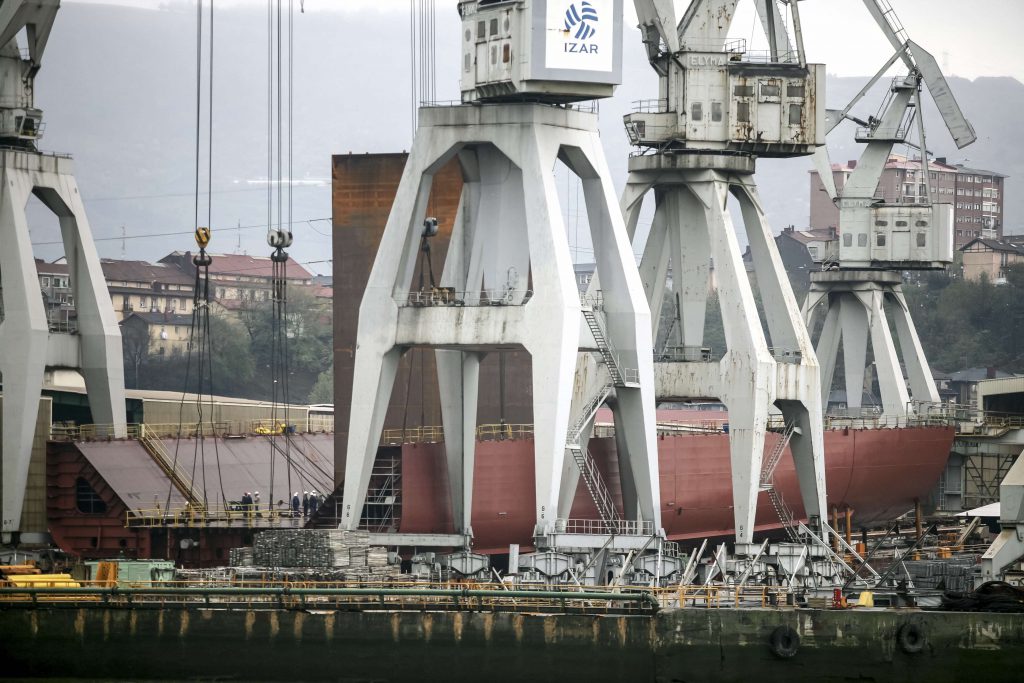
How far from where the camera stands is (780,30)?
6656 centimetres

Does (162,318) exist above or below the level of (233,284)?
below

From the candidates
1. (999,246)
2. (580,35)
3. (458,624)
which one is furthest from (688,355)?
(999,246)

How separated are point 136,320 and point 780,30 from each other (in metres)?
91.5

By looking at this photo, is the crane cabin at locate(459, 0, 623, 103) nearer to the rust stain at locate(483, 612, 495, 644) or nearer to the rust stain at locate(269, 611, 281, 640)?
the rust stain at locate(483, 612, 495, 644)

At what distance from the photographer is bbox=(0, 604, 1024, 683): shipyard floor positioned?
45.6 m

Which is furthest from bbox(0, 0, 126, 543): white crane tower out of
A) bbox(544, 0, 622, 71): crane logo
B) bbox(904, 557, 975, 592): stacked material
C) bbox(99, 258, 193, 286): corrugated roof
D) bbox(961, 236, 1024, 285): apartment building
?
bbox(961, 236, 1024, 285): apartment building

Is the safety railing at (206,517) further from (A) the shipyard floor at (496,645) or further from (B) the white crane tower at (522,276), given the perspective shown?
(A) the shipyard floor at (496,645)

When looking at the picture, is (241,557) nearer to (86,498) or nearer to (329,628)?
(329,628)

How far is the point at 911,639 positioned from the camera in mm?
45531

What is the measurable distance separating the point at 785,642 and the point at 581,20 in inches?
665

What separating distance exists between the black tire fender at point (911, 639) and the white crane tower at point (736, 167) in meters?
12.5

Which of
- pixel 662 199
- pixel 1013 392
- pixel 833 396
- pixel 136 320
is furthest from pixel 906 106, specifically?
pixel 136 320

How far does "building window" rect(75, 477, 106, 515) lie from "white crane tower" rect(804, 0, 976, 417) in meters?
31.3

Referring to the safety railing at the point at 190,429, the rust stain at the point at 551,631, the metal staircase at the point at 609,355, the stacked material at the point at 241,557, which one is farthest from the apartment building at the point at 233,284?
the rust stain at the point at 551,631
